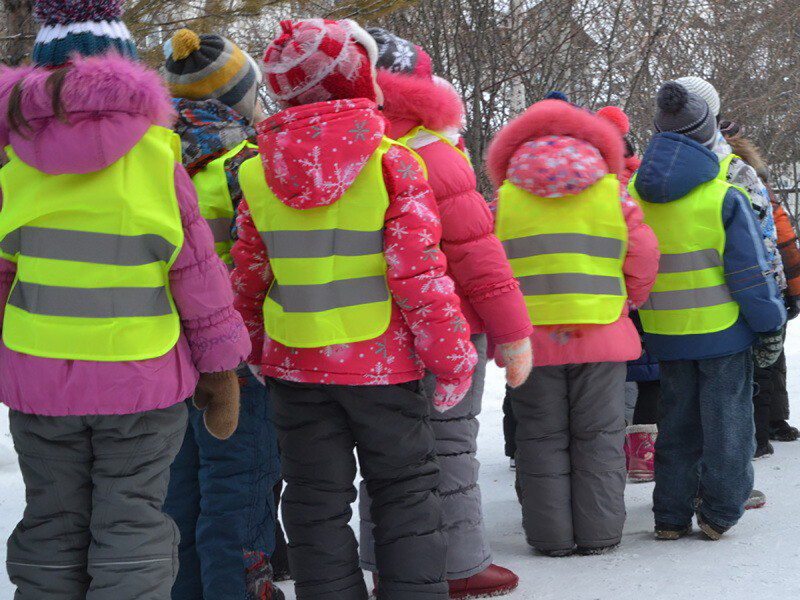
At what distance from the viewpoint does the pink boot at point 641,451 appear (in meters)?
5.57

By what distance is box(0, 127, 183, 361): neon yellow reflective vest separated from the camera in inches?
103

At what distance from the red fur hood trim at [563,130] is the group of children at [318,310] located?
17 mm

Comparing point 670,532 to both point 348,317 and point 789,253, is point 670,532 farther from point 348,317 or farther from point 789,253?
point 348,317

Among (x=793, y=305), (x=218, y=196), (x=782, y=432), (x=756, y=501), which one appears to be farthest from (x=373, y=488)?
(x=782, y=432)

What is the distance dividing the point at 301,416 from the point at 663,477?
6.76 feet

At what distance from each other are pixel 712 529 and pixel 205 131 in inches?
105

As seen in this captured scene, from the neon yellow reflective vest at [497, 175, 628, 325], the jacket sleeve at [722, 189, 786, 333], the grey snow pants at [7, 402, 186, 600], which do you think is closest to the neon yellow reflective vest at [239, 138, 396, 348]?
the grey snow pants at [7, 402, 186, 600]

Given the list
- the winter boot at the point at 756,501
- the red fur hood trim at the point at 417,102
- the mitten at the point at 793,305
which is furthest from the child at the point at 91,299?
the mitten at the point at 793,305

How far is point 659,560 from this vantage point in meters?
4.08

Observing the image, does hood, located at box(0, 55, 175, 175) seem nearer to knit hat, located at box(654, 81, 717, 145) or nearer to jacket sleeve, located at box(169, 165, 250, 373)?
jacket sleeve, located at box(169, 165, 250, 373)

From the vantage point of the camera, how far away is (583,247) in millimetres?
4148

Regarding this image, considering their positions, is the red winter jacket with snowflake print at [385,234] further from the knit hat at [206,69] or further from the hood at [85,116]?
the knit hat at [206,69]

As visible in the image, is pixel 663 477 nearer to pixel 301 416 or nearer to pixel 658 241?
pixel 658 241

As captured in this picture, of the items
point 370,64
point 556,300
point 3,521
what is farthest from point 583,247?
point 3,521
